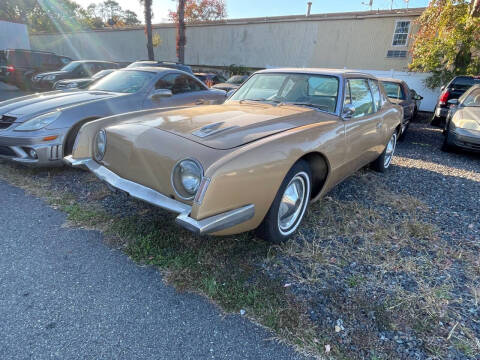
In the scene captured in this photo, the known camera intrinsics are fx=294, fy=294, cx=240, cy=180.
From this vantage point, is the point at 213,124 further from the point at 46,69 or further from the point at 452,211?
the point at 46,69

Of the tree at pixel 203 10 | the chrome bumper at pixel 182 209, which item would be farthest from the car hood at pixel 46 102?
the tree at pixel 203 10

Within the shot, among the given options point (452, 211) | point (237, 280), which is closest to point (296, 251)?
point (237, 280)

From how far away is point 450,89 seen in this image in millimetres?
9289

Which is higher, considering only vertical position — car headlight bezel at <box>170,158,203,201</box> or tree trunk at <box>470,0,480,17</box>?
tree trunk at <box>470,0,480,17</box>

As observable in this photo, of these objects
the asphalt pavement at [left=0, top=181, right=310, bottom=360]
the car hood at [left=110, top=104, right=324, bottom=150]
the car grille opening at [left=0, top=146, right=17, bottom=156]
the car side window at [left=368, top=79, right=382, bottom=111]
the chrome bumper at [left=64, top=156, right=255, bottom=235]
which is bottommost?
the asphalt pavement at [left=0, top=181, right=310, bottom=360]

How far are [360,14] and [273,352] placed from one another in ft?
64.9

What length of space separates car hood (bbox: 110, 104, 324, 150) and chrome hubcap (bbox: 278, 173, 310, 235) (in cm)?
50

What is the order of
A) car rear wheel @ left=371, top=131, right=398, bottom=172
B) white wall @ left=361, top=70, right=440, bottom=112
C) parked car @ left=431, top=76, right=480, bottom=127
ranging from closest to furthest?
car rear wheel @ left=371, top=131, right=398, bottom=172 → parked car @ left=431, top=76, right=480, bottom=127 → white wall @ left=361, top=70, right=440, bottom=112

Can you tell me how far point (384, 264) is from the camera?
2520 millimetres

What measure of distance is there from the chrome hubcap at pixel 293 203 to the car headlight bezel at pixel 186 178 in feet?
2.79

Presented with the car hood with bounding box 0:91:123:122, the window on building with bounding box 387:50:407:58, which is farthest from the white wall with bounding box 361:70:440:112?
the car hood with bounding box 0:91:123:122

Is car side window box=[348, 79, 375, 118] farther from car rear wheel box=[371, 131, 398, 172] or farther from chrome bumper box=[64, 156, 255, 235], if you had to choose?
chrome bumper box=[64, 156, 255, 235]

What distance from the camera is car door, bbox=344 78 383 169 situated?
10.7 ft

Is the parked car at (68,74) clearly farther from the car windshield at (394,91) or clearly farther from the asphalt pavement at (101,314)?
the car windshield at (394,91)
